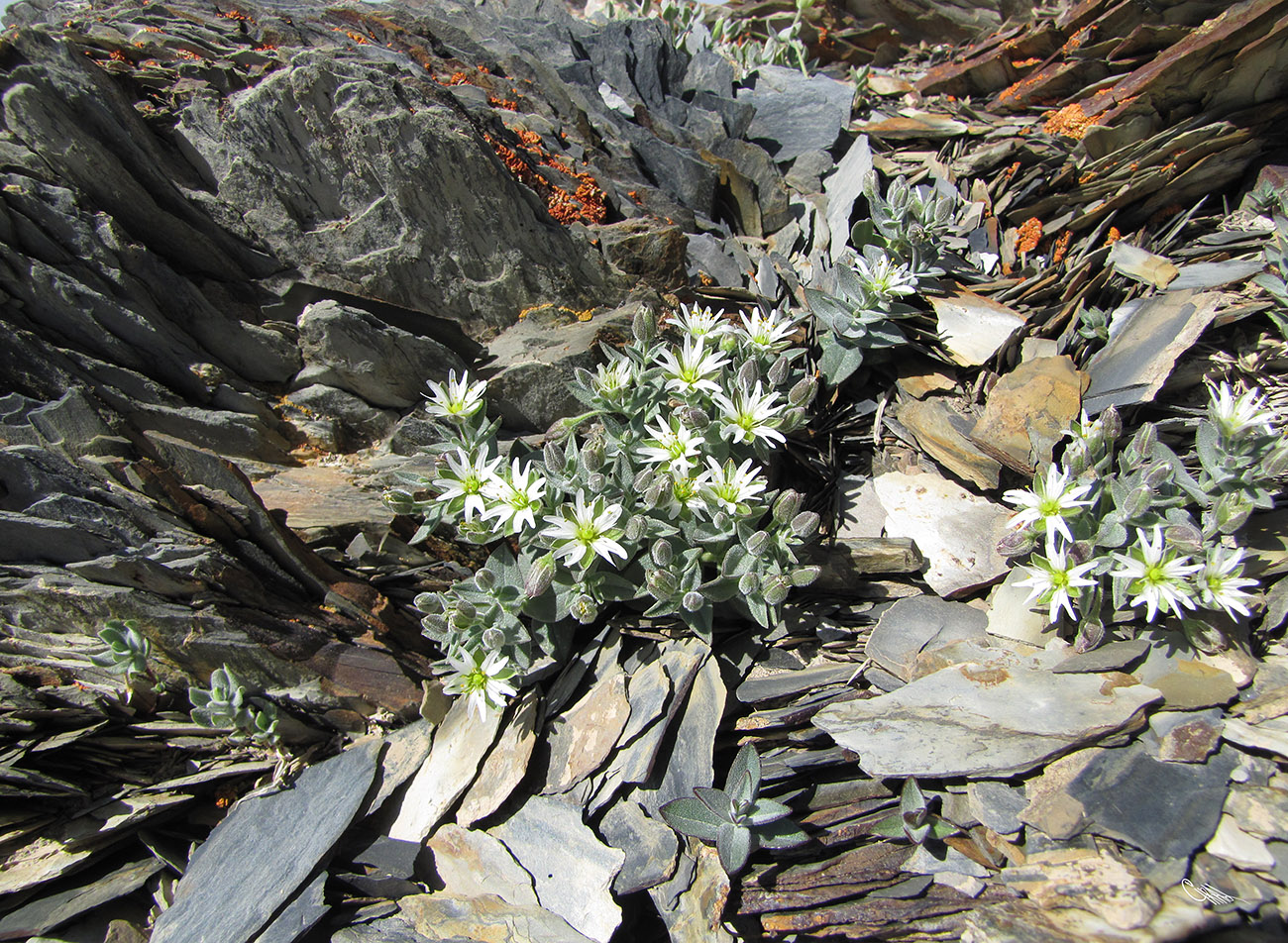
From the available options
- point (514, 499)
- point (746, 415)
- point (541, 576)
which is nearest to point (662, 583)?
point (541, 576)

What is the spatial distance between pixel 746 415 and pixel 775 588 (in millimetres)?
763

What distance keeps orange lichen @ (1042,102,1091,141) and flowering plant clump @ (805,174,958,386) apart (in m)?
1.42

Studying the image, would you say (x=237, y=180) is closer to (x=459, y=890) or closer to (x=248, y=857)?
(x=248, y=857)

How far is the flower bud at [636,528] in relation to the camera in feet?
8.66

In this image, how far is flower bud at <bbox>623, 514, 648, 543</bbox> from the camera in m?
2.64

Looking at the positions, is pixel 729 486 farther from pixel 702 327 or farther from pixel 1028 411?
pixel 1028 411

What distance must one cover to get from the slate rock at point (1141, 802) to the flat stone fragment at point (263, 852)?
2704 millimetres

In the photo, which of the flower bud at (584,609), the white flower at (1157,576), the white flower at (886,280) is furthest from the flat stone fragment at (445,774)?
the white flower at (886,280)

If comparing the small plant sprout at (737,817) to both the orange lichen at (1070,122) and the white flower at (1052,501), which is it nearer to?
the white flower at (1052,501)

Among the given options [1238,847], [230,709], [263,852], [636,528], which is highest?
[636,528]

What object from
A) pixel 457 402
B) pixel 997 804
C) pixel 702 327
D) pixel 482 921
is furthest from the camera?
pixel 702 327

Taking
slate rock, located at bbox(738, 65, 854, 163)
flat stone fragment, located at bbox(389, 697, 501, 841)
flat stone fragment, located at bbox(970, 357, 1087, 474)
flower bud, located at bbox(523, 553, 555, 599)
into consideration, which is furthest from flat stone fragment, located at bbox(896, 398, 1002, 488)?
slate rock, located at bbox(738, 65, 854, 163)

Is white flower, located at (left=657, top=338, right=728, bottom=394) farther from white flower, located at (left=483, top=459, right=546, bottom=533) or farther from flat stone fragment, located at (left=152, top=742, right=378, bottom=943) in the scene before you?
flat stone fragment, located at (left=152, top=742, right=378, bottom=943)

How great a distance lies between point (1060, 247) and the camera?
12.8 feet
